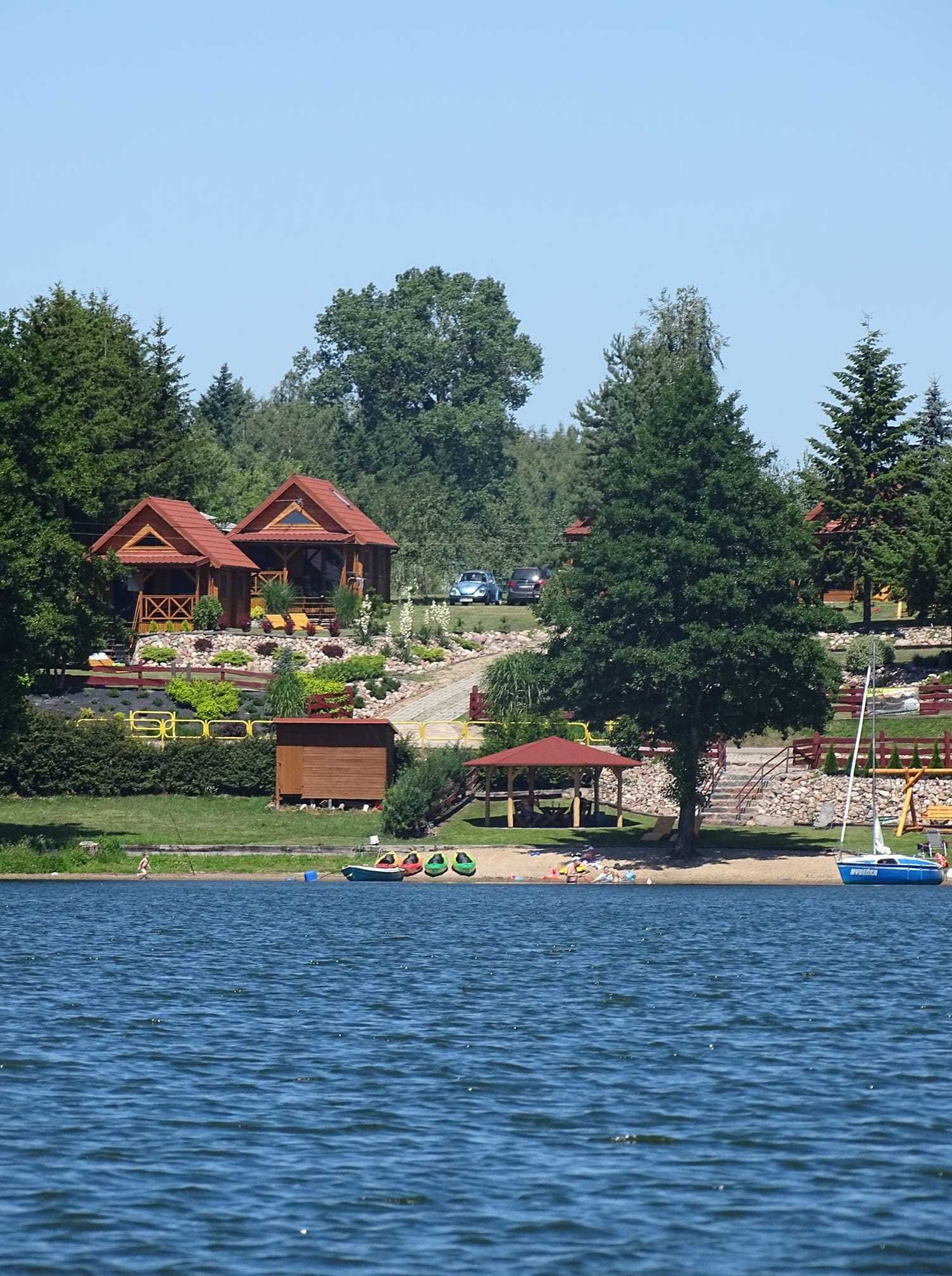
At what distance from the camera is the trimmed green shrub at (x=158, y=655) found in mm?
78812

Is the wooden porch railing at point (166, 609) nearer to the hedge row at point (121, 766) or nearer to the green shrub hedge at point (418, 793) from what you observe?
the hedge row at point (121, 766)

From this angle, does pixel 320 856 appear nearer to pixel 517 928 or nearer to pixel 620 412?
pixel 517 928

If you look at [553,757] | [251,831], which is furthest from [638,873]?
[251,831]

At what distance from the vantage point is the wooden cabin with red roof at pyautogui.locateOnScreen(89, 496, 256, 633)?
281 feet

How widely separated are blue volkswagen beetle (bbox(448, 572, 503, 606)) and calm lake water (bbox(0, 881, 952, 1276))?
70.2m

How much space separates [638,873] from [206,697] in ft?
72.1

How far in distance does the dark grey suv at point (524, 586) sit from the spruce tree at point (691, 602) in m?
54.3

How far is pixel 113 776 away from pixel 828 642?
33896mm

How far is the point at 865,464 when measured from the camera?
85125 millimetres

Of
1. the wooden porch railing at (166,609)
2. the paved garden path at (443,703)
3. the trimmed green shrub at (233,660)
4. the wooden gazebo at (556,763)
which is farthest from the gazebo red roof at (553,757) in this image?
the wooden porch railing at (166,609)

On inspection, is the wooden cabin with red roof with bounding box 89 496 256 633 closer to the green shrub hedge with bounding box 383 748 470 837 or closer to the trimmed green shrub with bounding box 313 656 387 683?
the trimmed green shrub with bounding box 313 656 387 683

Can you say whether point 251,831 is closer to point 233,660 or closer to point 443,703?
point 443,703

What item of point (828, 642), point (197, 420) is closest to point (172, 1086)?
point (828, 642)

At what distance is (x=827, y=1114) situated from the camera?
866 inches
